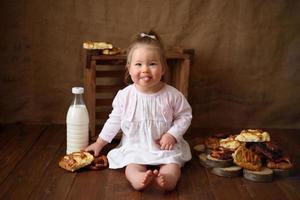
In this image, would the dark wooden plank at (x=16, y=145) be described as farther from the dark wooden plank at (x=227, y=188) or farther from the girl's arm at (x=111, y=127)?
the dark wooden plank at (x=227, y=188)

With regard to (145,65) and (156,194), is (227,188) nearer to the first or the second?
(156,194)

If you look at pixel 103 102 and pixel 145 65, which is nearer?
pixel 145 65

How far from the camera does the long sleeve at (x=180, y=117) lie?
1.62 meters

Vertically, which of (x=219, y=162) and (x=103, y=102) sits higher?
(x=103, y=102)

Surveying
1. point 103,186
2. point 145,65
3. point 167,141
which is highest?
point 145,65

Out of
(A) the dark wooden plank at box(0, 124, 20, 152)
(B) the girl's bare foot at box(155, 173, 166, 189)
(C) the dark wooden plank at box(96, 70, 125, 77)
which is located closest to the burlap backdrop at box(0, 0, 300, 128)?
(A) the dark wooden plank at box(0, 124, 20, 152)

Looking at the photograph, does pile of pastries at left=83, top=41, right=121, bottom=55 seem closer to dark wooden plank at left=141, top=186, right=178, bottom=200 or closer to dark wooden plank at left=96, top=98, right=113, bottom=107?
dark wooden plank at left=96, top=98, right=113, bottom=107


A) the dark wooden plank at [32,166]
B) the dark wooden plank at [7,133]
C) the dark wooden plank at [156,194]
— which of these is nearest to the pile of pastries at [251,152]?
the dark wooden plank at [156,194]

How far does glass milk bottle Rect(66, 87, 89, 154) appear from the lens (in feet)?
5.56

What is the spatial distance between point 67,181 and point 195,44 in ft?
3.03

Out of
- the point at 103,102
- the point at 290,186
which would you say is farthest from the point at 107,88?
the point at 290,186

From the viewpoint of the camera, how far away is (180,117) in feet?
5.43

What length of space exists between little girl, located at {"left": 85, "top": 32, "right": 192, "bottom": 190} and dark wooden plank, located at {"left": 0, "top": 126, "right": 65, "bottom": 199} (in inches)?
7.1

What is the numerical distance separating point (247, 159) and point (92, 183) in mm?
538
